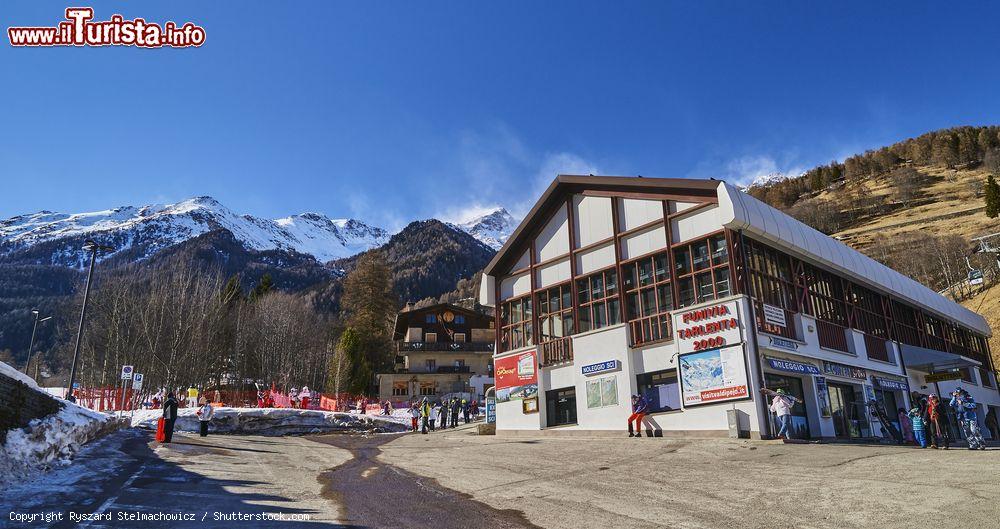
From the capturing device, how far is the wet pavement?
9.46 metres

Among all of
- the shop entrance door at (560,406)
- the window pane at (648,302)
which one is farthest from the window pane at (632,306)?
the shop entrance door at (560,406)

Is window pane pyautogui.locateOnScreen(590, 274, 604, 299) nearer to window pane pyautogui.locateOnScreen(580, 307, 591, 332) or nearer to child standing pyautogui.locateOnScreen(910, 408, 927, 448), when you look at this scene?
window pane pyautogui.locateOnScreen(580, 307, 591, 332)

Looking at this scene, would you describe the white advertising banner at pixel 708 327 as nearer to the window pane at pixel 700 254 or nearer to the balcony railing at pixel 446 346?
the window pane at pixel 700 254

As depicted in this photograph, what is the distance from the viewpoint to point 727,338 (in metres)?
22.1

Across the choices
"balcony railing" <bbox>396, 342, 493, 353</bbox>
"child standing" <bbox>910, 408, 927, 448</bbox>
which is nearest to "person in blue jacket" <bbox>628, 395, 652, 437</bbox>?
"child standing" <bbox>910, 408, 927, 448</bbox>

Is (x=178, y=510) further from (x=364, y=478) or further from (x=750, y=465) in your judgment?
(x=750, y=465)

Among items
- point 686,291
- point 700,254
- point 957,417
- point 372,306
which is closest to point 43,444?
point 686,291

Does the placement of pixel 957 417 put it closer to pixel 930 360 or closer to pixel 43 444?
pixel 930 360

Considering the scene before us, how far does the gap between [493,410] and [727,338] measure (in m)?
15.7

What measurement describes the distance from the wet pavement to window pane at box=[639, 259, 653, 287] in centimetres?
1458

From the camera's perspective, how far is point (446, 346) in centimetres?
7094

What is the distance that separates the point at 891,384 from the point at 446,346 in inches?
1908

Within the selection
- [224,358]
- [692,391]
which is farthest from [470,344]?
[692,391]

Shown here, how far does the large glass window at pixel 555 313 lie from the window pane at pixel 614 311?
241 centimetres
